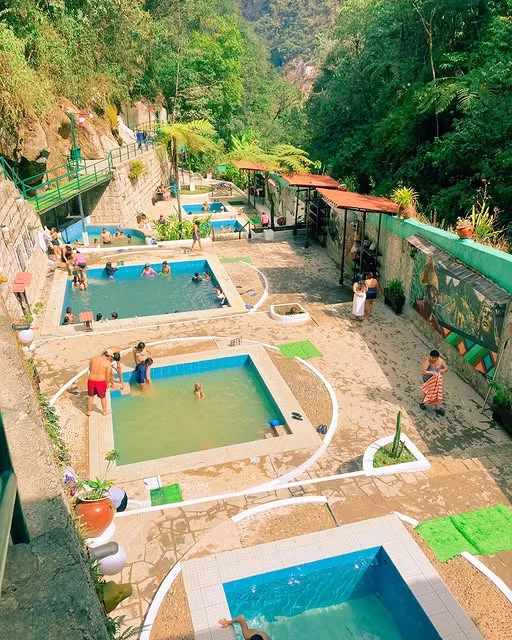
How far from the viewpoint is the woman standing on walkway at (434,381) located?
36.2ft

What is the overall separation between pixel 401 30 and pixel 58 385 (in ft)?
81.4

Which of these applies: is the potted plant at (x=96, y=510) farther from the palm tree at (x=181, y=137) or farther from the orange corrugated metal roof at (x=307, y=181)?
the palm tree at (x=181, y=137)

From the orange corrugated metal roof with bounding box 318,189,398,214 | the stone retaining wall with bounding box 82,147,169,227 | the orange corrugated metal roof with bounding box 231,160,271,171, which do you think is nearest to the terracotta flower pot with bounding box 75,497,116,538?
the orange corrugated metal roof with bounding box 318,189,398,214

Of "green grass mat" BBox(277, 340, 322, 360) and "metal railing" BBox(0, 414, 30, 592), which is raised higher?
"metal railing" BBox(0, 414, 30, 592)

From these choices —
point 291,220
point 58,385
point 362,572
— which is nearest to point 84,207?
point 291,220

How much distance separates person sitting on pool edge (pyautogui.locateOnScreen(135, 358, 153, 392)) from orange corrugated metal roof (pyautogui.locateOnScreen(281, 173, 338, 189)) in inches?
428

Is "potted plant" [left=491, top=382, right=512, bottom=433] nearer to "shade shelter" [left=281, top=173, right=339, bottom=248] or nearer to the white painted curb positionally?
the white painted curb

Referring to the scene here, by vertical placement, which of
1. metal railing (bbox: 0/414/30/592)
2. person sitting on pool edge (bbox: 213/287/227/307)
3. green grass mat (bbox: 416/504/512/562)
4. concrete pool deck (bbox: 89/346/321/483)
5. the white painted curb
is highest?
metal railing (bbox: 0/414/30/592)

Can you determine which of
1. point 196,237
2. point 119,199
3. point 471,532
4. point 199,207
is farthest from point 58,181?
point 471,532

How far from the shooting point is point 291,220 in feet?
89.9

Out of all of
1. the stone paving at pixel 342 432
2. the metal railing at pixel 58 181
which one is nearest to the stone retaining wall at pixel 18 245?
the metal railing at pixel 58 181

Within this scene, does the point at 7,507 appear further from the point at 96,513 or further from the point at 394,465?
the point at 394,465

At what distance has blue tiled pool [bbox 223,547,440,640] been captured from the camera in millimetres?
7020

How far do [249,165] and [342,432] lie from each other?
1936cm
